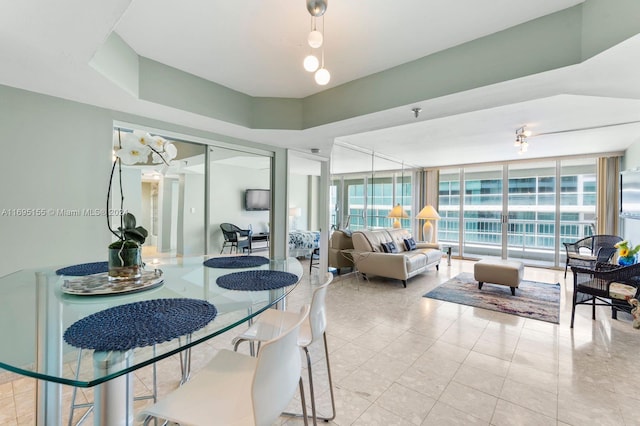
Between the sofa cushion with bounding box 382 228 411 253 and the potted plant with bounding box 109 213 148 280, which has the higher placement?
the potted plant with bounding box 109 213 148 280

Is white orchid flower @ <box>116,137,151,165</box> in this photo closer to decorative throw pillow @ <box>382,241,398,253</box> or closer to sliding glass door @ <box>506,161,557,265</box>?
decorative throw pillow @ <box>382,241,398,253</box>

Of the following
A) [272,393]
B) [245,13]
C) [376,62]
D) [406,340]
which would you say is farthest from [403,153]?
[272,393]

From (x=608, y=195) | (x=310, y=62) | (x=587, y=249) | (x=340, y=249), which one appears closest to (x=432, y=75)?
(x=310, y=62)

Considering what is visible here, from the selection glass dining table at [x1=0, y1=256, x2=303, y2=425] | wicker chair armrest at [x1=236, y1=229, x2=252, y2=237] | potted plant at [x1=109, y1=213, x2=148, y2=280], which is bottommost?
glass dining table at [x1=0, y1=256, x2=303, y2=425]

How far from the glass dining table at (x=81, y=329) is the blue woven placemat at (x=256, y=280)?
1.0 inches

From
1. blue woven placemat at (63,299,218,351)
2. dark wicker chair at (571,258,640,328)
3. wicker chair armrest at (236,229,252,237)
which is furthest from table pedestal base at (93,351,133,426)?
dark wicker chair at (571,258,640,328)

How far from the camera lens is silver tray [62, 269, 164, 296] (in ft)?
4.46

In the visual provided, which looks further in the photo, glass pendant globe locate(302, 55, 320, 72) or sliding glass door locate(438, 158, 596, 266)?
sliding glass door locate(438, 158, 596, 266)

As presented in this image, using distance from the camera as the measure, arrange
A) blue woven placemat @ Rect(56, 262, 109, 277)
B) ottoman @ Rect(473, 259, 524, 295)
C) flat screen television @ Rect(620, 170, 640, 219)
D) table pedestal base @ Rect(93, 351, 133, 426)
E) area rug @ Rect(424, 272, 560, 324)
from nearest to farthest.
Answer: table pedestal base @ Rect(93, 351, 133, 426)
blue woven placemat @ Rect(56, 262, 109, 277)
area rug @ Rect(424, 272, 560, 324)
flat screen television @ Rect(620, 170, 640, 219)
ottoman @ Rect(473, 259, 524, 295)

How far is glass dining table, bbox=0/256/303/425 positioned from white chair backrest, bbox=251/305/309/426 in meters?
0.19

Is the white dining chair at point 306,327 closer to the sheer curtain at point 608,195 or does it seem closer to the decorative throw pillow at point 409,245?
the decorative throw pillow at point 409,245

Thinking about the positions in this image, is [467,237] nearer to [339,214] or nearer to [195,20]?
[339,214]

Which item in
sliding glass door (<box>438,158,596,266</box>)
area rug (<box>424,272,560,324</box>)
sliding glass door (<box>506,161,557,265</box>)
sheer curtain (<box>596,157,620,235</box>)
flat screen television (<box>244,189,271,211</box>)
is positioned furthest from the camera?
sliding glass door (<box>506,161,557,265</box>)

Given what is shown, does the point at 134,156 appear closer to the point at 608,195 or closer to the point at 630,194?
the point at 630,194
